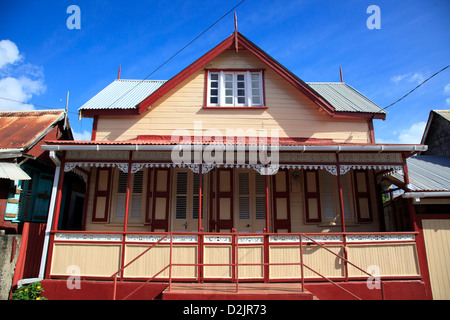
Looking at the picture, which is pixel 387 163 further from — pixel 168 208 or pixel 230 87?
pixel 168 208

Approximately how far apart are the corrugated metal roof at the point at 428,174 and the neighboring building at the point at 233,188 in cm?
84

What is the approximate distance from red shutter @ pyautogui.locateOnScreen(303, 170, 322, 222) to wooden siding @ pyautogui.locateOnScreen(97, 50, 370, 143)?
A: 1272 millimetres

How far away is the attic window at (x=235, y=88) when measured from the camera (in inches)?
408

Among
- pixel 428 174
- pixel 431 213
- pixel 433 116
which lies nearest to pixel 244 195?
pixel 431 213

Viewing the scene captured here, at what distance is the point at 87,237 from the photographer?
7793 millimetres

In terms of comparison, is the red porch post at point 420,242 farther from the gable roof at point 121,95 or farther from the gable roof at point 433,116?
the gable roof at point 121,95

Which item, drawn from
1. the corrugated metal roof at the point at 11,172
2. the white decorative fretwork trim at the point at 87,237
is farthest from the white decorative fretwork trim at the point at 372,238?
the corrugated metal roof at the point at 11,172

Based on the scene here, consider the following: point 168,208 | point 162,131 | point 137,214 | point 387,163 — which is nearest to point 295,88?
point 387,163

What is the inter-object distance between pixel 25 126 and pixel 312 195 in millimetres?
10335

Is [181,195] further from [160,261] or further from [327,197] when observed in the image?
[327,197]

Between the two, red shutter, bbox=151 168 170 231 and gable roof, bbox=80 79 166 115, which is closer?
red shutter, bbox=151 168 170 231

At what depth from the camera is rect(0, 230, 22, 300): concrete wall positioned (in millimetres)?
7117

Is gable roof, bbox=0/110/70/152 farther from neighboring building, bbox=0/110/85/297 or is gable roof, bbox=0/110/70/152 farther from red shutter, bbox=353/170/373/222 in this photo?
Answer: red shutter, bbox=353/170/373/222

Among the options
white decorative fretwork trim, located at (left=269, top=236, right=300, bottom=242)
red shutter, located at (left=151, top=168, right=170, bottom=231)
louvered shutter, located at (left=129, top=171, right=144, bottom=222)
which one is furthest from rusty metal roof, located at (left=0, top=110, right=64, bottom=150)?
white decorative fretwork trim, located at (left=269, top=236, right=300, bottom=242)
